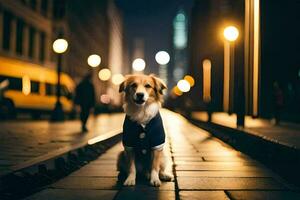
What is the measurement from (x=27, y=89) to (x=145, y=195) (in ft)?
70.9

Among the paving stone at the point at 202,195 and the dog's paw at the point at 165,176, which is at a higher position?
the dog's paw at the point at 165,176

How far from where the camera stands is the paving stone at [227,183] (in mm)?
5473

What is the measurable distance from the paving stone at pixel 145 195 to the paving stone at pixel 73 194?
107mm

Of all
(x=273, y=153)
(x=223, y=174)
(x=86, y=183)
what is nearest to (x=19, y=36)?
(x=273, y=153)

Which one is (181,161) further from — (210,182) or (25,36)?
(25,36)

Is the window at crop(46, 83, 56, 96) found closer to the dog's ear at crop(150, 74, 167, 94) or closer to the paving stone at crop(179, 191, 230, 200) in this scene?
the dog's ear at crop(150, 74, 167, 94)

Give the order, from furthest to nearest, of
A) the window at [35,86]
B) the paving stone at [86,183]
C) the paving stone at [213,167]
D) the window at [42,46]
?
the window at [42,46]
the window at [35,86]
the paving stone at [213,167]
the paving stone at [86,183]

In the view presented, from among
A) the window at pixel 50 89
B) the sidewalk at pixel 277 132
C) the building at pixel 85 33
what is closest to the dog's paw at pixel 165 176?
the sidewalk at pixel 277 132

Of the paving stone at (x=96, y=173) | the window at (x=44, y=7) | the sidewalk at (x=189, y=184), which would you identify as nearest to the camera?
the sidewalk at (x=189, y=184)

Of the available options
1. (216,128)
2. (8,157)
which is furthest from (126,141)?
(216,128)

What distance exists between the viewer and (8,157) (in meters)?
7.41

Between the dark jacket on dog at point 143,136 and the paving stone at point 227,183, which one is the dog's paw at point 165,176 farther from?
the dark jacket on dog at point 143,136

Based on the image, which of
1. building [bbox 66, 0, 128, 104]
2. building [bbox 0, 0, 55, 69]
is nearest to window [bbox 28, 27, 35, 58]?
building [bbox 0, 0, 55, 69]

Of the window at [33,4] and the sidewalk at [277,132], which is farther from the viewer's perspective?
the window at [33,4]
